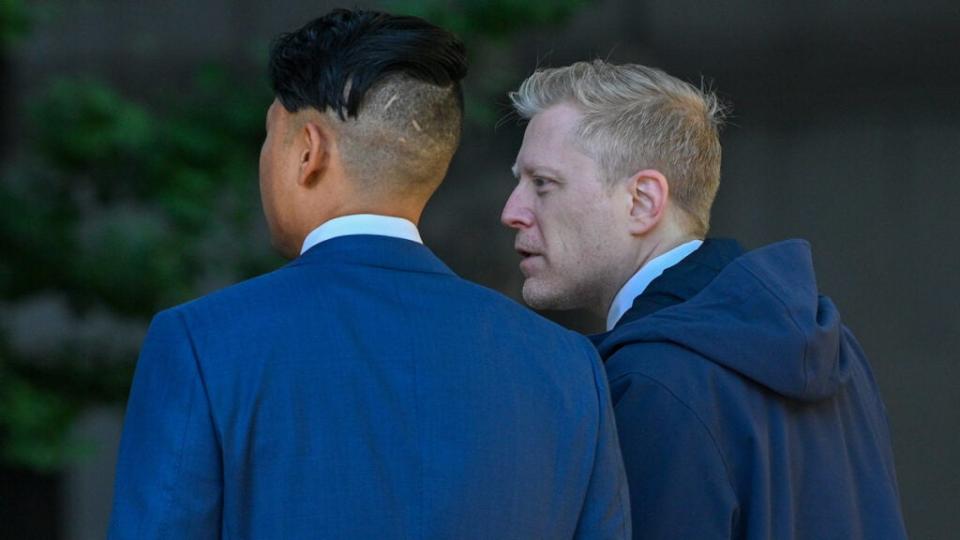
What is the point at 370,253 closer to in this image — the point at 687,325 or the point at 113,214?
the point at 687,325

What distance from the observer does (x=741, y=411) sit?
2082 millimetres

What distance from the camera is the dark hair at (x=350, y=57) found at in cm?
180

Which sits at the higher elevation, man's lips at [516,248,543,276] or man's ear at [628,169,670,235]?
man's ear at [628,169,670,235]

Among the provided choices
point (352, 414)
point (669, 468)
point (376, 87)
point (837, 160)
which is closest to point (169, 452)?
point (352, 414)

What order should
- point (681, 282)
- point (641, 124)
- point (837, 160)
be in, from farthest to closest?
point (837, 160)
point (641, 124)
point (681, 282)

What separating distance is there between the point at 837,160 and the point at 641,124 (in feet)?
12.0

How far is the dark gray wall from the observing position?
571cm

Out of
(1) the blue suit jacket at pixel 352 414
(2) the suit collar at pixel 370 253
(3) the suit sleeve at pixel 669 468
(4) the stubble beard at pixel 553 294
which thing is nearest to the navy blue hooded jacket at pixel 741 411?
(3) the suit sleeve at pixel 669 468

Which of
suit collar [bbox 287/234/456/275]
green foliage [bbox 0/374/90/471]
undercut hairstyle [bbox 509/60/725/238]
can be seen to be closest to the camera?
suit collar [bbox 287/234/456/275]

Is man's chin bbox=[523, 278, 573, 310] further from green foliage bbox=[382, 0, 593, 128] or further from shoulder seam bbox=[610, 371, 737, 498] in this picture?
green foliage bbox=[382, 0, 593, 128]

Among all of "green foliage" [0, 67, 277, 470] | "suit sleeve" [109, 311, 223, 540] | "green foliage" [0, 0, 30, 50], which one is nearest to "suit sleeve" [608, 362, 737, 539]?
"suit sleeve" [109, 311, 223, 540]

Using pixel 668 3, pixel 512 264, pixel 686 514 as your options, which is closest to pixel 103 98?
pixel 512 264

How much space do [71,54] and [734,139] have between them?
2413 mm

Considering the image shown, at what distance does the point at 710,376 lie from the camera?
2.08 m
